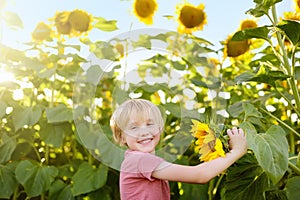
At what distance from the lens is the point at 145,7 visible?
7.62ft

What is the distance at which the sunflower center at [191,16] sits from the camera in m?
2.33

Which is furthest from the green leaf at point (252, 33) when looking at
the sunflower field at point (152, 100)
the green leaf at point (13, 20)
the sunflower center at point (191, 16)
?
the green leaf at point (13, 20)

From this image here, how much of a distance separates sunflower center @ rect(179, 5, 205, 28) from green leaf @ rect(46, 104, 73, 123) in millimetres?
580

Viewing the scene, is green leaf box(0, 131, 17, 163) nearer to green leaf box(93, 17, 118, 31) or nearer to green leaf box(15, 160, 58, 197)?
green leaf box(15, 160, 58, 197)

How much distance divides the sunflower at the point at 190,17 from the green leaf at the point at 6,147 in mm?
739

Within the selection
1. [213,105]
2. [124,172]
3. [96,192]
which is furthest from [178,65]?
[124,172]

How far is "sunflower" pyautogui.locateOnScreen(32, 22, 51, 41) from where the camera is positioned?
94.3 inches

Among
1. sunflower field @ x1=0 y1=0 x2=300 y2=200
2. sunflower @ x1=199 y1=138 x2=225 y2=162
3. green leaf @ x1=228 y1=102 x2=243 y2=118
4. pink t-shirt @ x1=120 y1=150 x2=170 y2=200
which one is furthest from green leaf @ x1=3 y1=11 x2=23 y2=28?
sunflower @ x1=199 y1=138 x2=225 y2=162

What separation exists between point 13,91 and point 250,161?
3.60 ft

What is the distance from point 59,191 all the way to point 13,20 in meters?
0.70

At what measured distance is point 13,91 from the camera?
2268mm

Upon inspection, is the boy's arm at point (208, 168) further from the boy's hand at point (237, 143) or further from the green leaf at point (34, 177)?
the green leaf at point (34, 177)

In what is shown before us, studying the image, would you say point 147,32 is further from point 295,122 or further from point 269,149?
point 295,122

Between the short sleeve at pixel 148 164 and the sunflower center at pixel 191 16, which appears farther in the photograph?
the sunflower center at pixel 191 16
